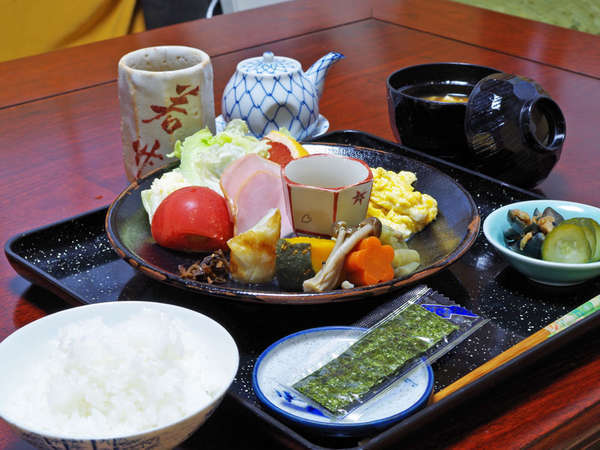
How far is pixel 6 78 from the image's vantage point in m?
1.81

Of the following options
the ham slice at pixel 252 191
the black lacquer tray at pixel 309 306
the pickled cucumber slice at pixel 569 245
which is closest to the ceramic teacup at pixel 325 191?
the ham slice at pixel 252 191

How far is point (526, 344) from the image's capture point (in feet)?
2.67

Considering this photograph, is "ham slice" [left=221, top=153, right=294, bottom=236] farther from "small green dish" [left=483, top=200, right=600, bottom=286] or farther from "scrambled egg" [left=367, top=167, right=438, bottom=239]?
"small green dish" [left=483, top=200, right=600, bottom=286]

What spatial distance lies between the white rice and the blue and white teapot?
2.43ft

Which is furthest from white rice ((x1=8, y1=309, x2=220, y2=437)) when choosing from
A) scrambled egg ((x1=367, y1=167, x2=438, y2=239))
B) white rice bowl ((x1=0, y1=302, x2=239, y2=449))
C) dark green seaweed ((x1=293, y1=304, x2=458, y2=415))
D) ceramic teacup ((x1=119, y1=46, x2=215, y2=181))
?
ceramic teacup ((x1=119, y1=46, x2=215, y2=181))

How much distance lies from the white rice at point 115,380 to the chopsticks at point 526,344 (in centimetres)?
27

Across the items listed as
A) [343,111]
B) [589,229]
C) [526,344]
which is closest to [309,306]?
[526,344]

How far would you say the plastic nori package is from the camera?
70cm

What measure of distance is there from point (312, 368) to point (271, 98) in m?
0.76

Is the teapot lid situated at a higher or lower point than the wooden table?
higher

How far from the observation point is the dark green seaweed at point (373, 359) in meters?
0.70

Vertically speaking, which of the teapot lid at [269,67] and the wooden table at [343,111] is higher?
the teapot lid at [269,67]

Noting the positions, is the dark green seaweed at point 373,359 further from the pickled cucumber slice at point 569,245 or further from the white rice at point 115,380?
the pickled cucumber slice at point 569,245

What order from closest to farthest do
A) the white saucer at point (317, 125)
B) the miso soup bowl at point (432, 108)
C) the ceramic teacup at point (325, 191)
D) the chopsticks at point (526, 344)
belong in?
the chopsticks at point (526, 344)
the ceramic teacup at point (325, 191)
the miso soup bowl at point (432, 108)
the white saucer at point (317, 125)
